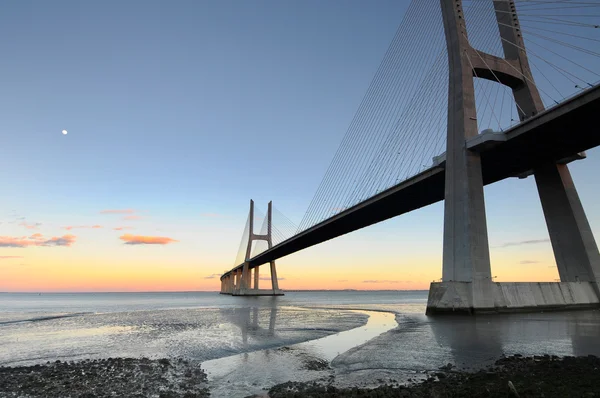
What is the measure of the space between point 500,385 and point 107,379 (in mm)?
7571

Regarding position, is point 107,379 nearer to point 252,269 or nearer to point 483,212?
point 483,212

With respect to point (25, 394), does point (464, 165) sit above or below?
above

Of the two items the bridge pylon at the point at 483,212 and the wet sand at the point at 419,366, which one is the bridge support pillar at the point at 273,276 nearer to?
the bridge pylon at the point at 483,212

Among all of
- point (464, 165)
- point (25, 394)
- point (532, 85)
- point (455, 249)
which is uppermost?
point (532, 85)

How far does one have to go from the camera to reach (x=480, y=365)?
8180 mm

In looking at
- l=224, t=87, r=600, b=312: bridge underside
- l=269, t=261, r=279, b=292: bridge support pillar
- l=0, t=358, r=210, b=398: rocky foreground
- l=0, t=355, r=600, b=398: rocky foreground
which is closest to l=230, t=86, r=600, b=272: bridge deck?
l=224, t=87, r=600, b=312: bridge underside

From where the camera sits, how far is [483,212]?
2164cm

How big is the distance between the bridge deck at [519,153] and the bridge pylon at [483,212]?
5.36 ft

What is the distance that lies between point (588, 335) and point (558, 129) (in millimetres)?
11857

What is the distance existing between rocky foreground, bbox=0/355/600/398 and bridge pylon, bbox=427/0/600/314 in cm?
1256

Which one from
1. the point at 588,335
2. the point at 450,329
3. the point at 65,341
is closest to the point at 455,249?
the point at 450,329

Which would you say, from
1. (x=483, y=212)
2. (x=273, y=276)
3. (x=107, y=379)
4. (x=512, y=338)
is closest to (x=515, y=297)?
(x=483, y=212)

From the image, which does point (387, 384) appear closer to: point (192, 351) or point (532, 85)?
point (192, 351)

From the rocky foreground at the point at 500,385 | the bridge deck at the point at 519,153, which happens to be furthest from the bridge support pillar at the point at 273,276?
the rocky foreground at the point at 500,385
